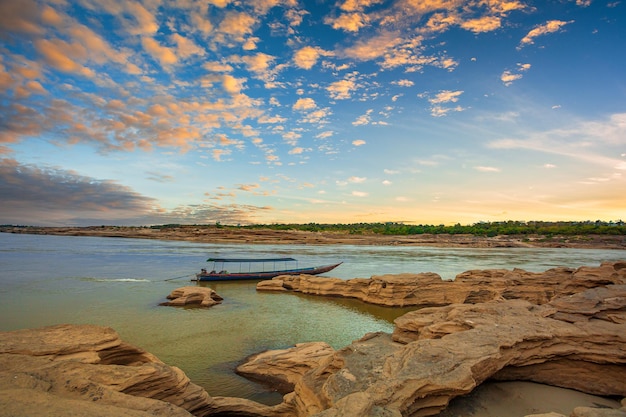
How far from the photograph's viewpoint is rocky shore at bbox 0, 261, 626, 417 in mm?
5156

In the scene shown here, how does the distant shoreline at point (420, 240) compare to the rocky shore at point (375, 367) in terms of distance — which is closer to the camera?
the rocky shore at point (375, 367)

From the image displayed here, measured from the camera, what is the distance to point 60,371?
575 cm

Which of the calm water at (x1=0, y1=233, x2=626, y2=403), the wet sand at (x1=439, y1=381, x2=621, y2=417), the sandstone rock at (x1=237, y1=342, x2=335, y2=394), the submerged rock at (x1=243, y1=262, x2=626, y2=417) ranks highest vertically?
the submerged rock at (x1=243, y1=262, x2=626, y2=417)

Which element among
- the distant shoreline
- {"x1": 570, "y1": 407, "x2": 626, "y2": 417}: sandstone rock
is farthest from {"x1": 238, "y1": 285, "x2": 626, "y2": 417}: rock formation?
the distant shoreline

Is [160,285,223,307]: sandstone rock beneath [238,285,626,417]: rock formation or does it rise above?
beneath

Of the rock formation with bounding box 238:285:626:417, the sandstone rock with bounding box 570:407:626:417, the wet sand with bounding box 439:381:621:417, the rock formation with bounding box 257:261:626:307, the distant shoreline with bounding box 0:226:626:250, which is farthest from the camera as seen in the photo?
the distant shoreline with bounding box 0:226:626:250

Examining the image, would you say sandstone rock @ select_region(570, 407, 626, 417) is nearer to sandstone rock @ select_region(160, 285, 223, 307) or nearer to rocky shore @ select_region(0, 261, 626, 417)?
rocky shore @ select_region(0, 261, 626, 417)

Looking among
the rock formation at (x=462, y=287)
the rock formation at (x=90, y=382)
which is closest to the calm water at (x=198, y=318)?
the rock formation at (x=462, y=287)

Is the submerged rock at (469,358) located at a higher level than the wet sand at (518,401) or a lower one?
higher

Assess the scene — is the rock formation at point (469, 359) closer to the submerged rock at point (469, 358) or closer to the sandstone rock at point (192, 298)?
the submerged rock at point (469, 358)

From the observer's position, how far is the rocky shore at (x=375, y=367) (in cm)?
516

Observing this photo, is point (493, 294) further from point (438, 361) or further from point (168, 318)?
point (168, 318)

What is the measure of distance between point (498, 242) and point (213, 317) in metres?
94.8

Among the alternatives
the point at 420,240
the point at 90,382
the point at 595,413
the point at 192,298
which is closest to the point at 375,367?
the point at 595,413
